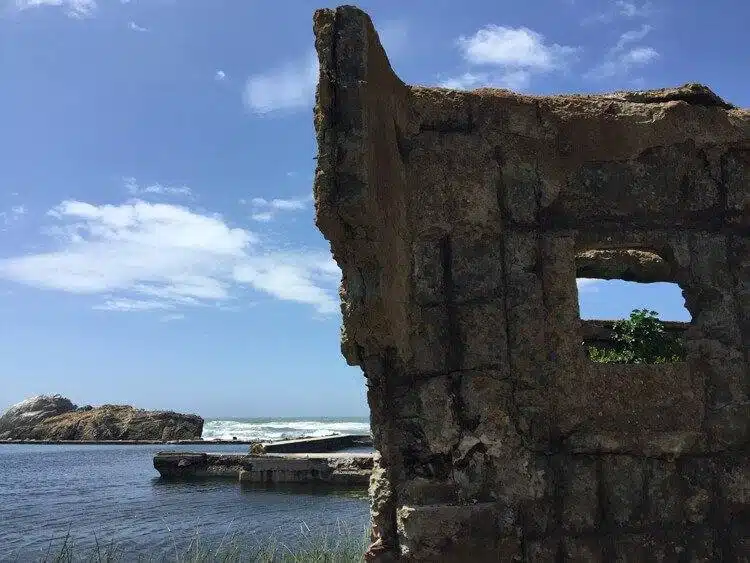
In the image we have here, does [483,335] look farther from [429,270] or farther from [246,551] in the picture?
[246,551]

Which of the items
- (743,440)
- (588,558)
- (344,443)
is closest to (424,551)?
(588,558)

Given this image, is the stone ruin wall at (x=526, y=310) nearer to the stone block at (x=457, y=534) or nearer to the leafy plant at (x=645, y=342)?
the stone block at (x=457, y=534)

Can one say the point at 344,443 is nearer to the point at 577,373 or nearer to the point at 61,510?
the point at 61,510

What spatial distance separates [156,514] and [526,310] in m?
13.3

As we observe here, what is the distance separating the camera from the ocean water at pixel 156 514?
38.2 feet

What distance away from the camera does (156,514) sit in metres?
15.1

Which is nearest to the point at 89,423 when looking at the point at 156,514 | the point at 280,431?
the point at 280,431

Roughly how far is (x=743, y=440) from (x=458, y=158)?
2.65m

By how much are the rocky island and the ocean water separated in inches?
1389

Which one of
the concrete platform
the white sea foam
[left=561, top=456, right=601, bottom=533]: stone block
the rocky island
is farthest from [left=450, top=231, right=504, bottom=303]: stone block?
the rocky island

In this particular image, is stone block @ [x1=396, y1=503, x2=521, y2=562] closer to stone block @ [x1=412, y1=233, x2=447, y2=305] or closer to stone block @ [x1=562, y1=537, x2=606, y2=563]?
stone block @ [x1=562, y1=537, x2=606, y2=563]

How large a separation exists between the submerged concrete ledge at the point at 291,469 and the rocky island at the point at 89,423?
37099 mm

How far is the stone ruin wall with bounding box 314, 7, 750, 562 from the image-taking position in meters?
4.00

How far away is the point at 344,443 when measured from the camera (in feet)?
117
